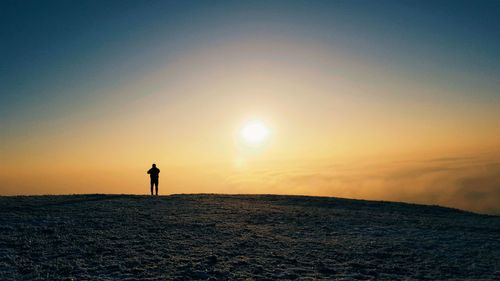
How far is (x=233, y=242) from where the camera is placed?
16.2 m

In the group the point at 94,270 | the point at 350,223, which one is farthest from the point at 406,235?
the point at 94,270

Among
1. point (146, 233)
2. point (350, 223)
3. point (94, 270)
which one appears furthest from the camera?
point (350, 223)

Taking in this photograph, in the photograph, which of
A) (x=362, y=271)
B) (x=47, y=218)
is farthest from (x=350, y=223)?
(x=47, y=218)

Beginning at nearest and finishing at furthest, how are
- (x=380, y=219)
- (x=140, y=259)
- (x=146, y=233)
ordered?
(x=140, y=259) < (x=146, y=233) < (x=380, y=219)

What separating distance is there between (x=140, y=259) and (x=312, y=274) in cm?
567

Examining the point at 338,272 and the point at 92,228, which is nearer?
the point at 338,272

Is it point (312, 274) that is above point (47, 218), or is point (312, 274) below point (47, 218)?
below

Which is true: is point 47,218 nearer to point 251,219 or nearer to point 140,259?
point 140,259

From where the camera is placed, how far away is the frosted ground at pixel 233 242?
503 inches

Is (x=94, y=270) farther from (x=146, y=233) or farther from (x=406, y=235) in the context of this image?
(x=406, y=235)

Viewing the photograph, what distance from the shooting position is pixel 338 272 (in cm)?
1297

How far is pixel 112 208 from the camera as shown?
22953 mm

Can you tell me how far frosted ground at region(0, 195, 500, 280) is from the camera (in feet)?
41.9

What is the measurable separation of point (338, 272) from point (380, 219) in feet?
33.2
